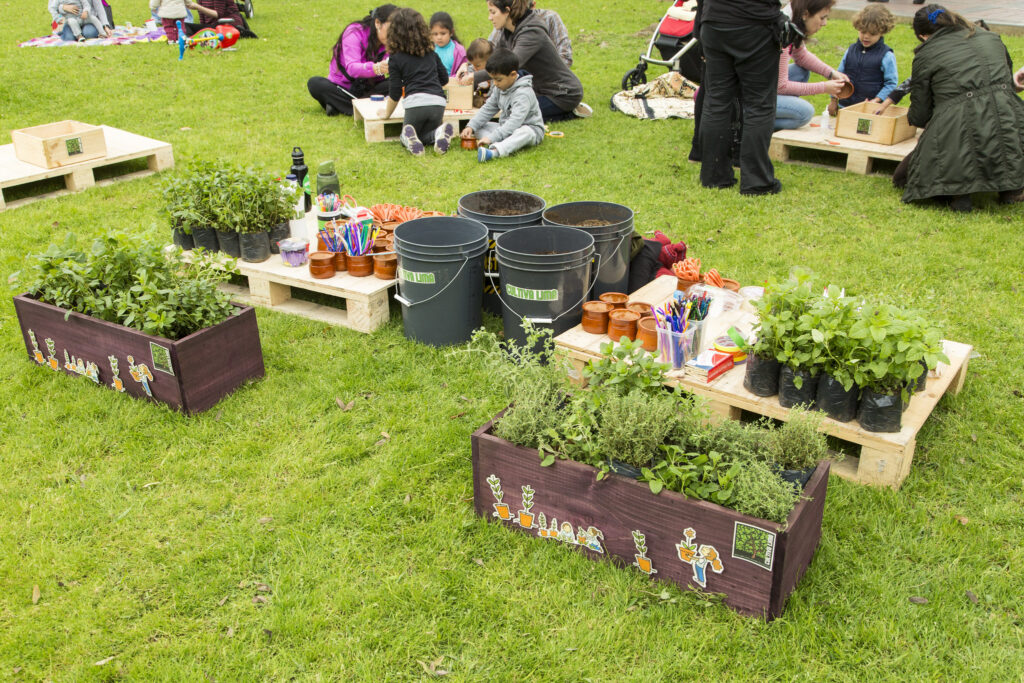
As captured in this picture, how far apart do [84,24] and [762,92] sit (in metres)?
11.3

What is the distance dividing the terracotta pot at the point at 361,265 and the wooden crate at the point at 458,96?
4402 millimetres

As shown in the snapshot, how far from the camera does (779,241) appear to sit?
6285mm

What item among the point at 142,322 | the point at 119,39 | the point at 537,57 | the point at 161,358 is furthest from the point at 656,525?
the point at 119,39

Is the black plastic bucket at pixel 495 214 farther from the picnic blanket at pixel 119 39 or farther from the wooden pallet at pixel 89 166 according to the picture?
the picnic blanket at pixel 119 39

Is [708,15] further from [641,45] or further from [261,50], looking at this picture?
[261,50]

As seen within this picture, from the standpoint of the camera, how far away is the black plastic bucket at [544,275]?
4.32 metres

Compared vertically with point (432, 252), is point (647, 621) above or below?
below

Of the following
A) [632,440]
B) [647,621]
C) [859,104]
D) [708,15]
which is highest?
[708,15]

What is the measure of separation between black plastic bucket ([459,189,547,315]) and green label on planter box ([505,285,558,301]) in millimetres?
363

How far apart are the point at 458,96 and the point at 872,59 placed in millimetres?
4188

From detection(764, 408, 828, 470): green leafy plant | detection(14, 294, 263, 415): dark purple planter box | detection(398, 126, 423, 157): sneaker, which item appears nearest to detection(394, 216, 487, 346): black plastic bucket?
detection(14, 294, 263, 415): dark purple planter box

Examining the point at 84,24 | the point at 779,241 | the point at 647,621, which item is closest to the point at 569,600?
the point at 647,621

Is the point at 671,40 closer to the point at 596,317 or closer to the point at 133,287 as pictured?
the point at 596,317

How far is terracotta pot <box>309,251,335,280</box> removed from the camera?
5023 millimetres
